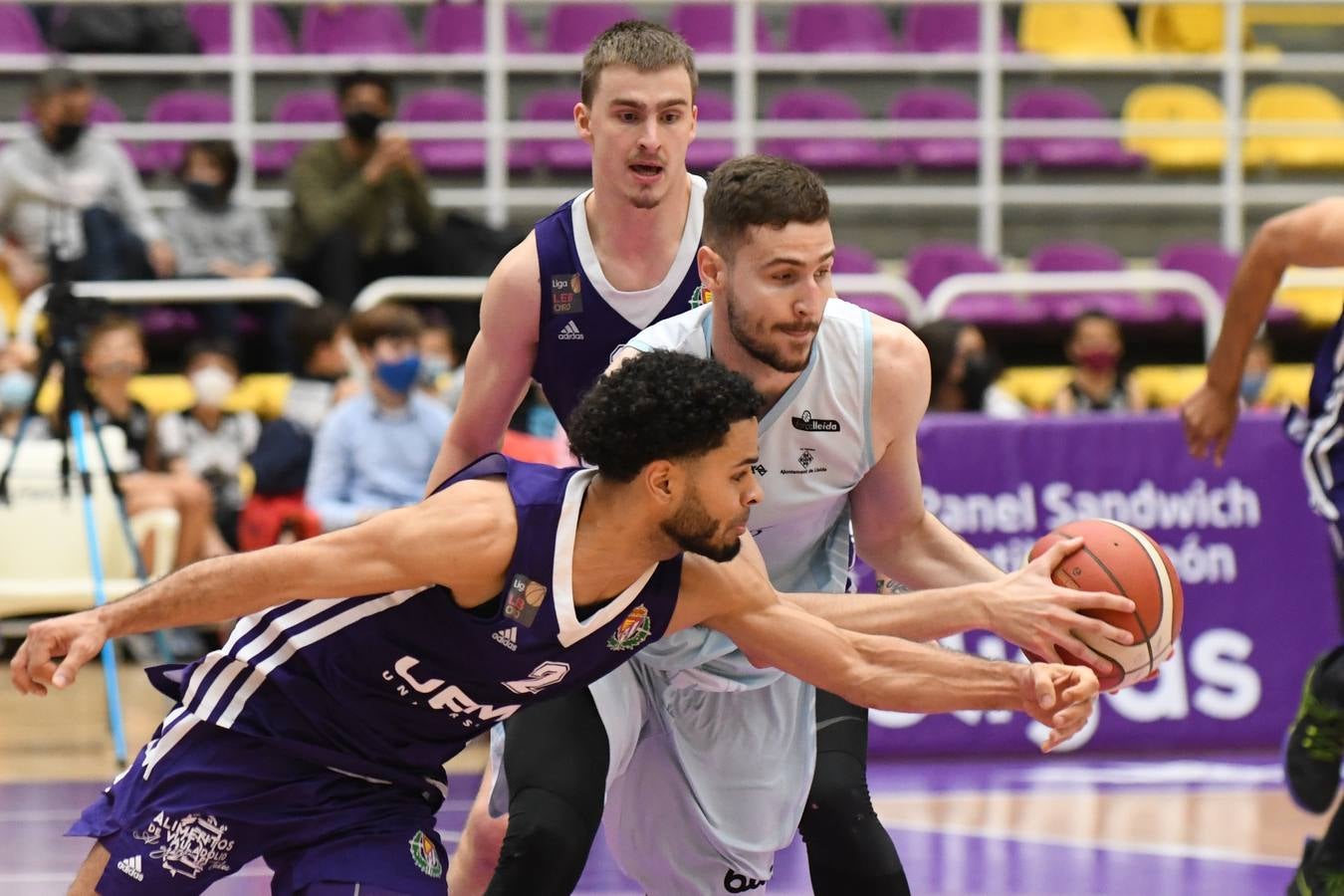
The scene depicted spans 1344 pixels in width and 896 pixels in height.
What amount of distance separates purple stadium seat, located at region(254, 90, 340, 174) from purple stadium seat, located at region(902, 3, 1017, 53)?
12.2ft

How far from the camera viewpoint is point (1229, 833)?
6.69 m

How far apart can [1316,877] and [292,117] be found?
8.80m

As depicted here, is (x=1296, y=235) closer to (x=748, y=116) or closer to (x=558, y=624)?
(x=558, y=624)

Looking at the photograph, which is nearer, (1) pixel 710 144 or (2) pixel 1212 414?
(2) pixel 1212 414

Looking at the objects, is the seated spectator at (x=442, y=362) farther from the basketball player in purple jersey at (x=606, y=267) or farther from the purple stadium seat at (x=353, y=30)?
the basketball player in purple jersey at (x=606, y=267)

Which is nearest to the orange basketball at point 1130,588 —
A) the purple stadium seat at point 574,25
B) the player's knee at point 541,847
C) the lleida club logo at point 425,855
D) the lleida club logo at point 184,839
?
the player's knee at point 541,847

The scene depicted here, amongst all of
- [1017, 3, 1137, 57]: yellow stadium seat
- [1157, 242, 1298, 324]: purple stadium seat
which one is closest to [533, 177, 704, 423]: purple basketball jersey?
[1157, 242, 1298, 324]: purple stadium seat

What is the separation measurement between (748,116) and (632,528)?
7894 millimetres

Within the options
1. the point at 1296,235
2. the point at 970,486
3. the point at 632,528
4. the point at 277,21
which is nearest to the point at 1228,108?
the point at 970,486

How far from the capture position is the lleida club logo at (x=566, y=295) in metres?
4.59

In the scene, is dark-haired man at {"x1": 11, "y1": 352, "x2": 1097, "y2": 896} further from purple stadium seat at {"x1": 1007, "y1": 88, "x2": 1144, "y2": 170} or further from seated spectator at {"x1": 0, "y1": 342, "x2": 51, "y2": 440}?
purple stadium seat at {"x1": 1007, "y1": 88, "x2": 1144, "y2": 170}

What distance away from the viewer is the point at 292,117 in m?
12.3

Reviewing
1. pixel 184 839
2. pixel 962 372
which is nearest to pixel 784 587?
pixel 184 839

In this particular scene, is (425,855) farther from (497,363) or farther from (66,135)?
(66,135)
